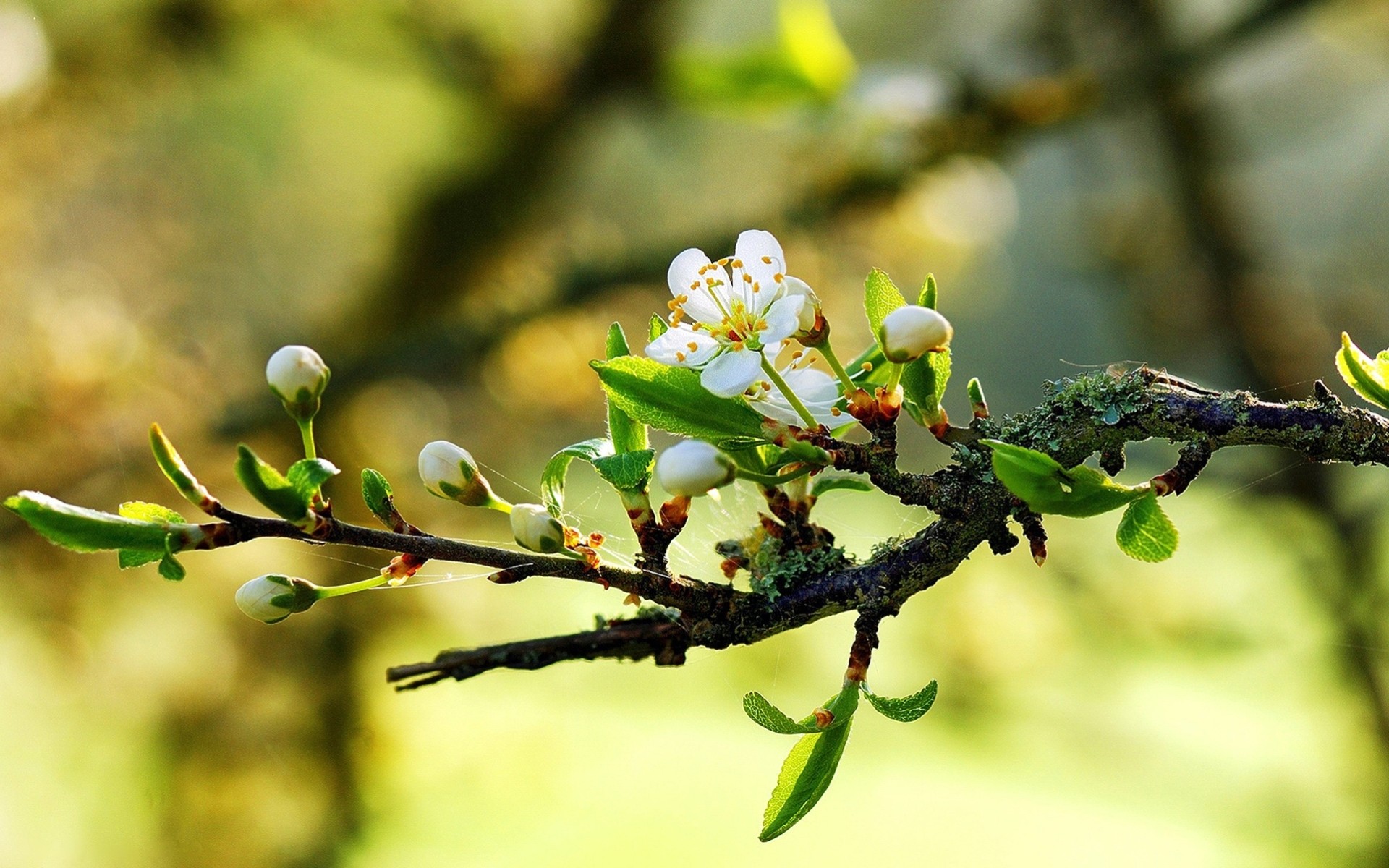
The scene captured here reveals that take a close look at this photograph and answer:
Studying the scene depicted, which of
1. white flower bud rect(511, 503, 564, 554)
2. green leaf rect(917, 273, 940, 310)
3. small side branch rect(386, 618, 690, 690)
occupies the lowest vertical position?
small side branch rect(386, 618, 690, 690)

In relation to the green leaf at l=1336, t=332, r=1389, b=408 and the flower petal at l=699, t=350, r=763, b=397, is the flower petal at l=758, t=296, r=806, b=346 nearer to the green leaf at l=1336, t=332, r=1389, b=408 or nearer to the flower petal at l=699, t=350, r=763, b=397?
the flower petal at l=699, t=350, r=763, b=397

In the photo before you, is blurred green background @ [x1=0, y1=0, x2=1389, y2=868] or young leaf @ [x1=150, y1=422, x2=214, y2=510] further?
blurred green background @ [x1=0, y1=0, x2=1389, y2=868]

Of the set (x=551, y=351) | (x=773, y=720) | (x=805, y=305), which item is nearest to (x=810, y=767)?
(x=773, y=720)

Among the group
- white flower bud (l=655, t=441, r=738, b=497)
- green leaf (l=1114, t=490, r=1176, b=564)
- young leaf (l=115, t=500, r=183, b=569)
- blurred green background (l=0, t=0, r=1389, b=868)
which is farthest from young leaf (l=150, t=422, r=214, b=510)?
blurred green background (l=0, t=0, r=1389, b=868)

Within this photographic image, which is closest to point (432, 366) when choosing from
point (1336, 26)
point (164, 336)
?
point (164, 336)

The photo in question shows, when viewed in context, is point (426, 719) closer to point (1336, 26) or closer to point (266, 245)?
point (266, 245)

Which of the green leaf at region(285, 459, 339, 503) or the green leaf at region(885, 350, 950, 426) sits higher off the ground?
the green leaf at region(885, 350, 950, 426)

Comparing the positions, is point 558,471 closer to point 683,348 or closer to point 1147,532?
point 683,348
